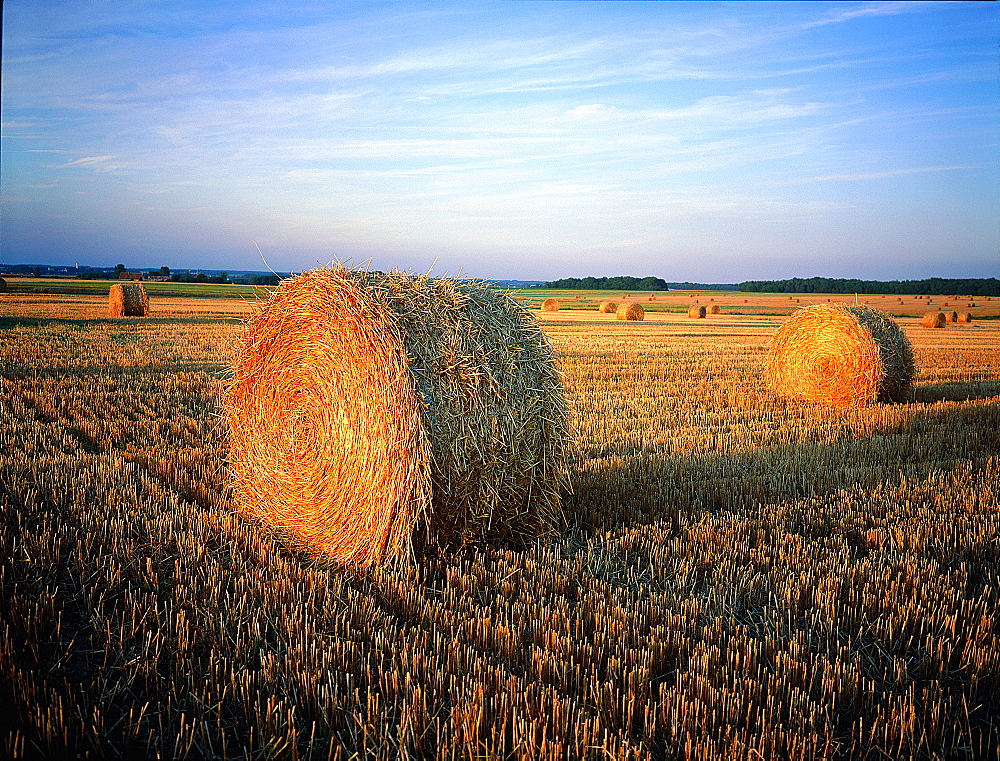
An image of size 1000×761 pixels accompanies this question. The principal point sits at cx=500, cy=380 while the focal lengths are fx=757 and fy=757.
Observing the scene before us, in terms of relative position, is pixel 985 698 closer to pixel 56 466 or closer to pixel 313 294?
pixel 313 294

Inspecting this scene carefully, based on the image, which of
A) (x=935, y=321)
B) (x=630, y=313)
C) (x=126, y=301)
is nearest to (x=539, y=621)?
(x=126, y=301)

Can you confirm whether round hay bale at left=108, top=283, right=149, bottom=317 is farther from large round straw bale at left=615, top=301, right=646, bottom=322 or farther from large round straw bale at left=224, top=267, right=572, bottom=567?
large round straw bale at left=224, top=267, right=572, bottom=567

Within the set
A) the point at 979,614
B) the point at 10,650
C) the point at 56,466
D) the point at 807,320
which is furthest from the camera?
the point at 807,320

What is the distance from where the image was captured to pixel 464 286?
Answer: 18.1 ft

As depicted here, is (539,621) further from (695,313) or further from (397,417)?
(695,313)

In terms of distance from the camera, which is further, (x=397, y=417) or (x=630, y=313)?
(x=630, y=313)

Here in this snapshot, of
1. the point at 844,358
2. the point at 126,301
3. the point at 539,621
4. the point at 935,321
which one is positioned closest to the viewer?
the point at 539,621

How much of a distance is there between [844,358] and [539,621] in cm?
984

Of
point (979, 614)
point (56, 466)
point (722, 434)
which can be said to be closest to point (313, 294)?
point (56, 466)

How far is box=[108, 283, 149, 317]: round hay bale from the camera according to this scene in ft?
94.0

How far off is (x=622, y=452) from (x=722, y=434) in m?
1.75

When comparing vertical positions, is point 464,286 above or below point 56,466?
above

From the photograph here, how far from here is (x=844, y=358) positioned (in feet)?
39.6

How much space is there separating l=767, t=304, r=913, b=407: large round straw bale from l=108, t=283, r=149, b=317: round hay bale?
2480cm
